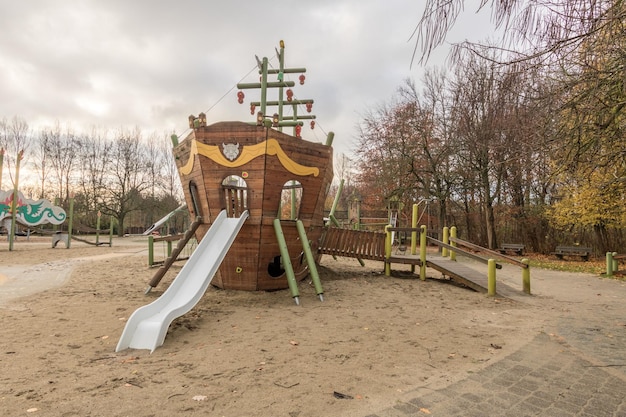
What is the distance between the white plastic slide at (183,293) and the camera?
4.11 meters

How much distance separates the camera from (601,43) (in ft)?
8.62

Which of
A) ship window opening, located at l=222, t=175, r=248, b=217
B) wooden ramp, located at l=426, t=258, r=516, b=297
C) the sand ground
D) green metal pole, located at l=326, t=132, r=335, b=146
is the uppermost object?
green metal pole, located at l=326, t=132, r=335, b=146

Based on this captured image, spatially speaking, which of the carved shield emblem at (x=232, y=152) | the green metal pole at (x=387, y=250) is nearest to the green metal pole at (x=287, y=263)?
the carved shield emblem at (x=232, y=152)

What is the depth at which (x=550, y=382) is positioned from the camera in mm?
3170

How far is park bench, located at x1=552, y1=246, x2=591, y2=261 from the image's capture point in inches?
635

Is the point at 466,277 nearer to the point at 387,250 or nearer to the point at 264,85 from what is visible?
the point at 387,250

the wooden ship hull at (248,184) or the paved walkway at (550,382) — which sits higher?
the wooden ship hull at (248,184)

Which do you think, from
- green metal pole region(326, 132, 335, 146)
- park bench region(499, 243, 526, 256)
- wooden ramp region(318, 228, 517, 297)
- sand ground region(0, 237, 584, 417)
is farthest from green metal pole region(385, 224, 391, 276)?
park bench region(499, 243, 526, 256)

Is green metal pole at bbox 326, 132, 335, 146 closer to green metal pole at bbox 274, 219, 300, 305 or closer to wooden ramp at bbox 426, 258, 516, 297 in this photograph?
green metal pole at bbox 274, 219, 300, 305

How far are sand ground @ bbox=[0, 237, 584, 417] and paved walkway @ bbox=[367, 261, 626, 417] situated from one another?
178 millimetres

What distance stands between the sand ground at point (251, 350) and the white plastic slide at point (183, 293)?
21 centimetres

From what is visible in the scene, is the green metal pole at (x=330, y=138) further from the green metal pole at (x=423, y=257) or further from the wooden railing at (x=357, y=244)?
the green metal pole at (x=423, y=257)

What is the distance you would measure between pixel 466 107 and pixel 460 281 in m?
13.4

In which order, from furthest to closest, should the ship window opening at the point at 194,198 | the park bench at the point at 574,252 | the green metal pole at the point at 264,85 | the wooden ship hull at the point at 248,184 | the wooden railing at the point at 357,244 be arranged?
the park bench at the point at 574,252, the green metal pole at the point at 264,85, the wooden railing at the point at 357,244, the ship window opening at the point at 194,198, the wooden ship hull at the point at 248,184
